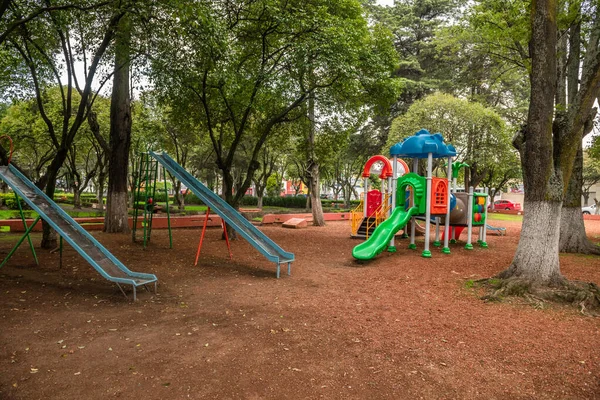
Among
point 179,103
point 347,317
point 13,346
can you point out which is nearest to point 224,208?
point 179,103

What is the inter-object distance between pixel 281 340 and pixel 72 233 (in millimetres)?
4721

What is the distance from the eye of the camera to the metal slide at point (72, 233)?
624 centimetres

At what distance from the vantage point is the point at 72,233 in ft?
22.7

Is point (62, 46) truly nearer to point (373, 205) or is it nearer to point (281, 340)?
point (281, 340)

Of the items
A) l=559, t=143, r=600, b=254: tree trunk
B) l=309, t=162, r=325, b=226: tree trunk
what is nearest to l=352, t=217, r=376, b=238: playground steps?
l=309, t=162, r=325, b=226: tree trunk

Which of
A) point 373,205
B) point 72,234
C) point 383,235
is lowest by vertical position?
point 383,235

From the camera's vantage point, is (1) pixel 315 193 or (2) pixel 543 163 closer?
(2) pixel 543 163

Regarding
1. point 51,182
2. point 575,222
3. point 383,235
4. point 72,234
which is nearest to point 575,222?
point 575,222

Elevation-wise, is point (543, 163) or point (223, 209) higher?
point (543, 163)

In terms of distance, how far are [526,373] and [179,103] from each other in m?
11.3

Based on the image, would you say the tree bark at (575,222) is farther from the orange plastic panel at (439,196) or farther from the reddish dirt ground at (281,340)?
the reddish dirt ground at (281,340)

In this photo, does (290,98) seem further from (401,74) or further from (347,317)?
(401,74)

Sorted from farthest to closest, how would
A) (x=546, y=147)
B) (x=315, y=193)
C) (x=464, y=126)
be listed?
(x=464, y=126)
(x=315, y=193)
(x=546, y=147)

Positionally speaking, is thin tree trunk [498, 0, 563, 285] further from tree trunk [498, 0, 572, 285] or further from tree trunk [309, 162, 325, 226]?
tree trunk [309, 162, 325, 226]
